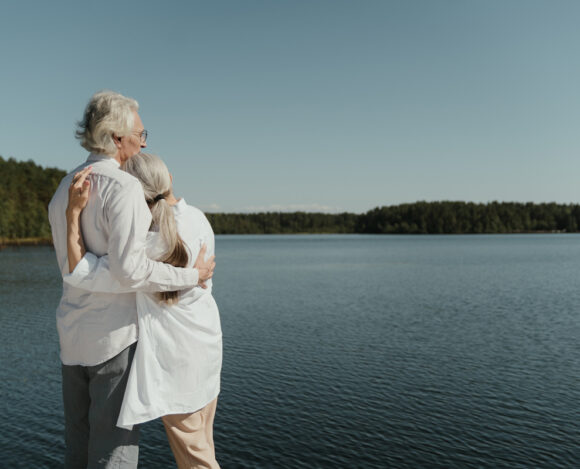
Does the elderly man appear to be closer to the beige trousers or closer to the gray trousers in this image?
the gray trousers

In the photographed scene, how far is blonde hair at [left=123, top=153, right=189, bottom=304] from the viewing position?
2.53m

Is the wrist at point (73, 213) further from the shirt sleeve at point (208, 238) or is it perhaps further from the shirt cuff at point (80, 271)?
the shirt sleeve at point (208, 238)

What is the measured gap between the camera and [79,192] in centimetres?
235

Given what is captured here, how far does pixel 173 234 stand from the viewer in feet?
8.36

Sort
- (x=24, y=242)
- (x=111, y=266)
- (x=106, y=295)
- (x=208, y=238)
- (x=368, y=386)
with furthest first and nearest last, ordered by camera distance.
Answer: (x=24, y=242)
(x=368, y=386)
(x=208, y=238)
(x=106, y=295)
(x=111, y=266)

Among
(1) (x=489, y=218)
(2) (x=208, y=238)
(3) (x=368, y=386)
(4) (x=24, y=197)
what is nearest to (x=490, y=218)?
(1) (x=489, y=218)

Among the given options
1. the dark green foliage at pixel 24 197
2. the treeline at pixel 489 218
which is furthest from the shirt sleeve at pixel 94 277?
the treeline at pixel 489 218

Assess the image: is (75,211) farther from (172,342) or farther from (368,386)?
(368,386)

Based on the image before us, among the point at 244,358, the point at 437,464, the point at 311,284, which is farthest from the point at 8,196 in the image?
the point at 437,464

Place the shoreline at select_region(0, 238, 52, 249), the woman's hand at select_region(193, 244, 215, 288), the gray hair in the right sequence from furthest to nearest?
the shoreline at select_region(0, 238, 52, 249)
the woman's hand at select_region(193, 244, 215, 288)
the gray hair

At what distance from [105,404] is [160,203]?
104 cm

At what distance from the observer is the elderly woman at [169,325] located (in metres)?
2.37

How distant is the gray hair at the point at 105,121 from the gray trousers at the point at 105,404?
1.04 meters

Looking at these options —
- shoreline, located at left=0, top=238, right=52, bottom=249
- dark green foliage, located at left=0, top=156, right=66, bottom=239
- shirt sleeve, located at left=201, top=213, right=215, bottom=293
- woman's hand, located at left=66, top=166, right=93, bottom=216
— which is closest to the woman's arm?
woman's hand, located at left=66, top=166, right=93, bottom=216
